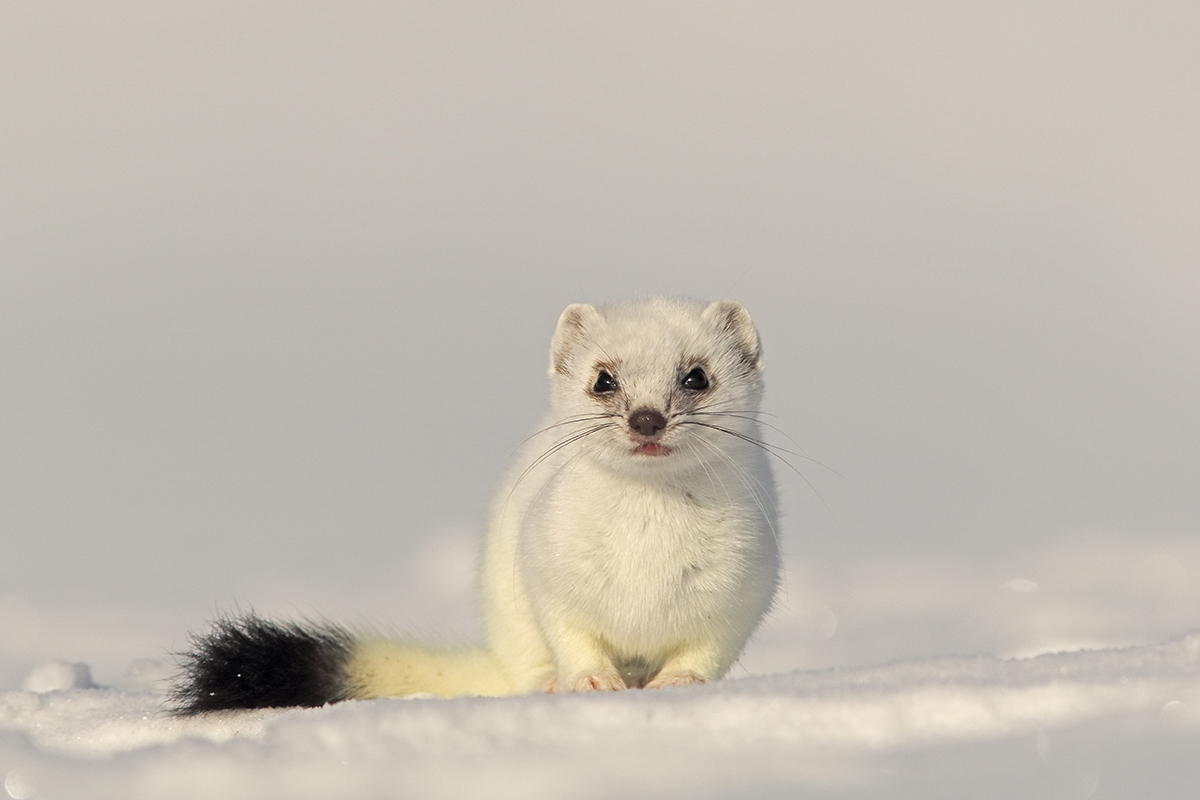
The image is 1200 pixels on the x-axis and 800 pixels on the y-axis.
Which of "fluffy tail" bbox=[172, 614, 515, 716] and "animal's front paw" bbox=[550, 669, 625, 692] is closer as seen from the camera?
"animal's front paw" bbox=[550, 669, 625, 692]

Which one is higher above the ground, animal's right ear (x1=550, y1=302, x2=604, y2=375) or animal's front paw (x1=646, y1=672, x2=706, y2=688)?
animal's right ear (x1=550, y1=302, x2=604, y2=375)

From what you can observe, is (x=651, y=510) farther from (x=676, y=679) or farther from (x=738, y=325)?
(x=738, y=325)

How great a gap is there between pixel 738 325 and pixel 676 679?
1022mm

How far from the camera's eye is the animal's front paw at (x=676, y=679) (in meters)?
3.79

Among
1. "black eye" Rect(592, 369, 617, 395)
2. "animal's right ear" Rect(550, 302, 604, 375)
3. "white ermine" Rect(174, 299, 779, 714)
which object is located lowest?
"white ermine" Rect(174, 299, 779, 714)

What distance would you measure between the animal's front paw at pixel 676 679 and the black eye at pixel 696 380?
783 mm

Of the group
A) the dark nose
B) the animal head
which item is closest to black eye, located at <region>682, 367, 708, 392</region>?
the animal head

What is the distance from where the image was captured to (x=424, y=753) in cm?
305

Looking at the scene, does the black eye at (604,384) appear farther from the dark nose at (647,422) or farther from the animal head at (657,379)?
the dark nose at (647,422)

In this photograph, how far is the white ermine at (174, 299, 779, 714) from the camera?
12.3ft

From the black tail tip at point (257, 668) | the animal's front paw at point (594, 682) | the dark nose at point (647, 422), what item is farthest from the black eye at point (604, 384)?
the black tail tip at point (257, 668)

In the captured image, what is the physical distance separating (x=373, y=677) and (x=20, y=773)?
1275 millimetres

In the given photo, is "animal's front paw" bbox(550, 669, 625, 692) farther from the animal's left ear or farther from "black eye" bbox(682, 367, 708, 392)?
the animal's left ear

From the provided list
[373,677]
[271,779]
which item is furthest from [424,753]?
[373,677]
